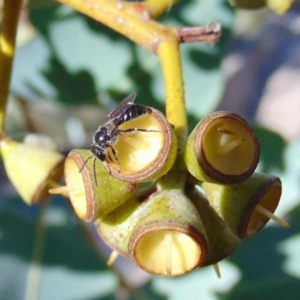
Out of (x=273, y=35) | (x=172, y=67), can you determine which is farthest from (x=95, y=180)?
(x=273, y=35)

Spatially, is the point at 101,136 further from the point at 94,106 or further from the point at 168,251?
the point at 94,106

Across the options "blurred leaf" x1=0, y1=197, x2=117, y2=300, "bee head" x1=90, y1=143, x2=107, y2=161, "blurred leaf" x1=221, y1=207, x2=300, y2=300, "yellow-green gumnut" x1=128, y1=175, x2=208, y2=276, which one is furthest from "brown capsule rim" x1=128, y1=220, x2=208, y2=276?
"blurred leaf" x1=0, y1=197, x2=117, y2=300

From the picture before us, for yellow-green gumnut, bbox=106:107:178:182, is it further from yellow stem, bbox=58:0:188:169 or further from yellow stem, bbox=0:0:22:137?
yellow stem, bbox=0:0:22:137

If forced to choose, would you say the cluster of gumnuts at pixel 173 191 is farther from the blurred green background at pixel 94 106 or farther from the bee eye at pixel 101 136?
the blurred green background at pixel 94 106

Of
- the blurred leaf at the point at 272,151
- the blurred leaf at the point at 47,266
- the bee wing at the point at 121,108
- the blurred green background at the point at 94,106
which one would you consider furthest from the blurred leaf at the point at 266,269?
the bee wing at the point at 121,108

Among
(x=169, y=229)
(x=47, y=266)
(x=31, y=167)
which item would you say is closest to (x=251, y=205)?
(x=169, y=229)
